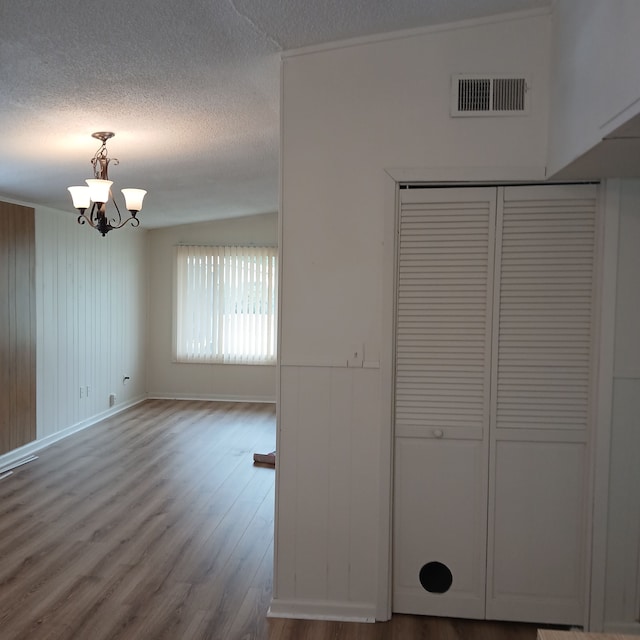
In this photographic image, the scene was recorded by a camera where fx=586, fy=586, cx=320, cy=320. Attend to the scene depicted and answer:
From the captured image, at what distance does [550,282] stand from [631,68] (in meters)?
1.12

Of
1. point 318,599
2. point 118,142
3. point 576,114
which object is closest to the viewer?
point 576,114

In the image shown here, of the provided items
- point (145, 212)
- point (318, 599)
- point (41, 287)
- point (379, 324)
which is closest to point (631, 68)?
point (379, 324)

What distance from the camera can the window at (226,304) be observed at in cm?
784

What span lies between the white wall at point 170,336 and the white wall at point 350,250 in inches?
203

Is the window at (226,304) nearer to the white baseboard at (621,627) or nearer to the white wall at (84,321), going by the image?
the white wall at (84,321)

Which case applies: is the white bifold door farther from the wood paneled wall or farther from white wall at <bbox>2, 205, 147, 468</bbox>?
white wall at <bbox>2, 205, 147, 468</bbox>

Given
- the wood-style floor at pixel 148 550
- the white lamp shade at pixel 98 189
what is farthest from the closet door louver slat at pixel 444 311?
the white lamp shade at pixel 98 189

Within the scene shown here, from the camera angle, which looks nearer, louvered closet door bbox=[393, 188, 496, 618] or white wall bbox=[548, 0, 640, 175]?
white wall bbox=[548, 0, 640, 175]

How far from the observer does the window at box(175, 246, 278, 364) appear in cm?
784

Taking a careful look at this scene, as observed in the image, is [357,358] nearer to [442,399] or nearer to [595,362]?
[442,399]

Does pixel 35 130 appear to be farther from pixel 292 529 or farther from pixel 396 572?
pixel 396 572

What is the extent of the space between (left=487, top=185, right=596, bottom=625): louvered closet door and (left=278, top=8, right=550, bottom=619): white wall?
29 centimetres

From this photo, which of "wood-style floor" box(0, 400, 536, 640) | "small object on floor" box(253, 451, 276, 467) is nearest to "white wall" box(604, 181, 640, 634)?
"wood-style floor" box(0, 400, 536, 640)

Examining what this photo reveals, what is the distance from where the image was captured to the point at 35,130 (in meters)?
3.28
